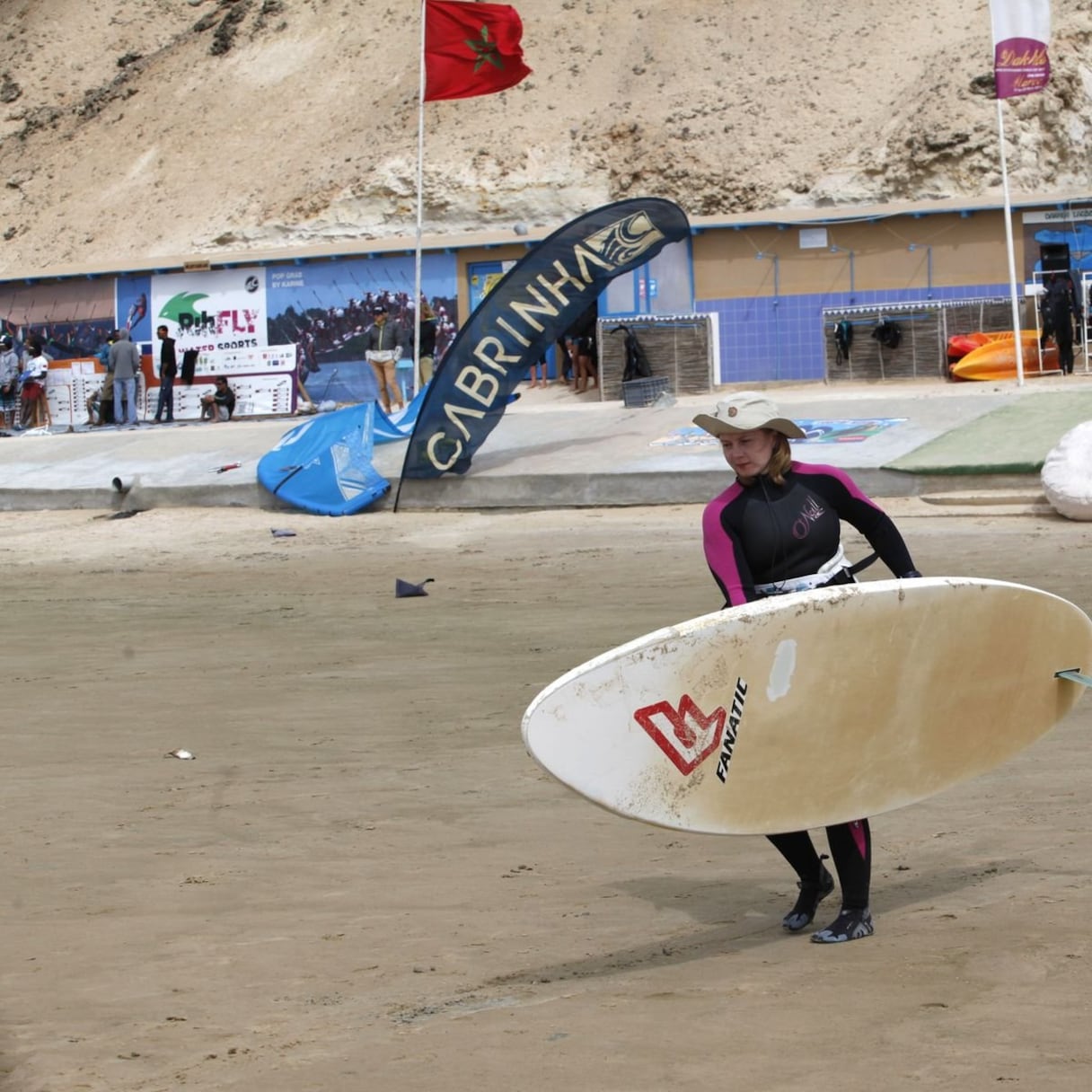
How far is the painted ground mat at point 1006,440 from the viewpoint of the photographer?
16188 millimetres

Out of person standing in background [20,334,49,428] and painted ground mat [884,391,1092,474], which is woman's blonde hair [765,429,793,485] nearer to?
painted ground mat [884,391,1092,474]

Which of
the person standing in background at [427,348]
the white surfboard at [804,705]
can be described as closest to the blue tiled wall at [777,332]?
the person standing in background at [427,348]

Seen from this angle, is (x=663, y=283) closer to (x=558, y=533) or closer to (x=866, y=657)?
(x=558, y=533)

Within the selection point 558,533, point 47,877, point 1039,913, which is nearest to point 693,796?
point 1039,913

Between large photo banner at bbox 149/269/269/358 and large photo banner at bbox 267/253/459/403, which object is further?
large photo banner at bbox 149/269/269/358

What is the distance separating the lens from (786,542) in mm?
5000

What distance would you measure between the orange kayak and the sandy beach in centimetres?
1380

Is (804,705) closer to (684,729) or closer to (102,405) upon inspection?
(684,729)

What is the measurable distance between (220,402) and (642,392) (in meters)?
8.86

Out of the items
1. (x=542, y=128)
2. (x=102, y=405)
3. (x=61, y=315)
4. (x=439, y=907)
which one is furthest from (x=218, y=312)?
(x=439, y=907)

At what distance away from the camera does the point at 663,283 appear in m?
27.6

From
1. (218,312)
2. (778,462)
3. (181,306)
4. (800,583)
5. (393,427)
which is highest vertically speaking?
(181,306)

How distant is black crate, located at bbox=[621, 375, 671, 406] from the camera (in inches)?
854

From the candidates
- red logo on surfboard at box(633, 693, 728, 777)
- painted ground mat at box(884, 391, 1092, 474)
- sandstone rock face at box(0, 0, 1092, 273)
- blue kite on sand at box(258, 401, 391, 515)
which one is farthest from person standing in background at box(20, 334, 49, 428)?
red logo on surfboard at box(633, 693, 728, 777)
